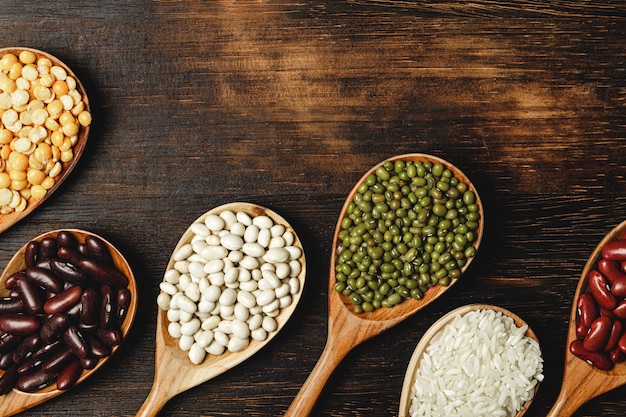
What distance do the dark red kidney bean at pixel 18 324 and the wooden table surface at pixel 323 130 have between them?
0.95 feet

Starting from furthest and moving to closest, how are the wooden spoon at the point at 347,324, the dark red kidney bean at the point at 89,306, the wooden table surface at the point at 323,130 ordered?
the wooden table surface at the point at 323,130
the wooden spoon at the point at 347,324
the dark red kidney bean at the point at 89,306

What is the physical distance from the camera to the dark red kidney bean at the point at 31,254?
158 cm

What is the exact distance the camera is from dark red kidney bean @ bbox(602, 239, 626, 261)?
155 centimetres

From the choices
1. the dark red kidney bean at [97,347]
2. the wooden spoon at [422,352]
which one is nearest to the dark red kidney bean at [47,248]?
the dark red kidney bean at [97,347]

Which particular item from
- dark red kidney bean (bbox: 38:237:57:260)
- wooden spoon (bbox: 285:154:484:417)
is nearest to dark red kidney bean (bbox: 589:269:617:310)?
wooden spoon (bbox: 285:154:484:417)

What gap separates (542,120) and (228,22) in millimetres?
946

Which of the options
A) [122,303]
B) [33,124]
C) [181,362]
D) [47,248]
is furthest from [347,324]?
[33,124]

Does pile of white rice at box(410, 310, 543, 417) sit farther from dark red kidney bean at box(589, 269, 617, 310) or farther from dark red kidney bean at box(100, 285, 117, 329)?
dark red kidney bean at box(100, 285, 117, 329)

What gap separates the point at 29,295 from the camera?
1.54 metres

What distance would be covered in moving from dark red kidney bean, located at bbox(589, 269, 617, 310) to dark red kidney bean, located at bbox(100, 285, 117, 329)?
124 centimetres

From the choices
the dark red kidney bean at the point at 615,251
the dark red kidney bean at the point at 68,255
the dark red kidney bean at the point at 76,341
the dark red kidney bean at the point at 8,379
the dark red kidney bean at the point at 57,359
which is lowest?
the dark red kidney bean at the point at 8,379

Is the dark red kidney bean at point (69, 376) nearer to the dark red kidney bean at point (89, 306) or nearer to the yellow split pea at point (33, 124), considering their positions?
the dark red kidney bean at point (89, 306)

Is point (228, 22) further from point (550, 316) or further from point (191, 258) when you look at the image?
point (550, 316)

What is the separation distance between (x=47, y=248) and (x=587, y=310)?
1420 mm
